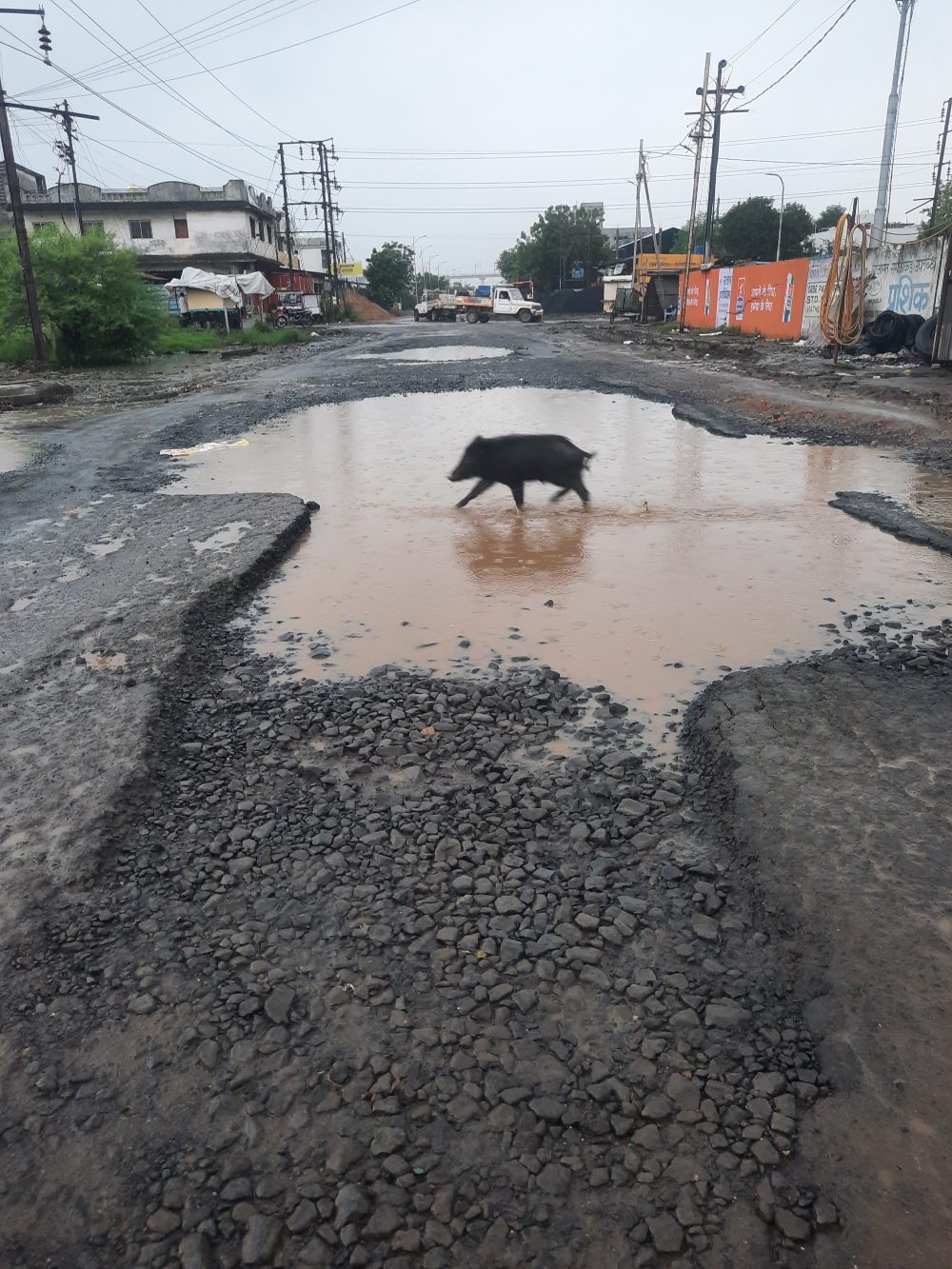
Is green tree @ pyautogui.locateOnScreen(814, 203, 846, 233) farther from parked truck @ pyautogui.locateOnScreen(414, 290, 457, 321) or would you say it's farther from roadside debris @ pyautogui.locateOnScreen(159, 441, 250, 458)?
roadside debris @ pyautogui.locateOnScreen(159, 441, 250, 458)

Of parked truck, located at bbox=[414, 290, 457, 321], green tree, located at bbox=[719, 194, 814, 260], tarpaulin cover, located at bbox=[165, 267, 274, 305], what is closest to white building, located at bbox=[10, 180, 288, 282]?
tarpaulin cover, located at bbox=[165, 267, 274, 305]

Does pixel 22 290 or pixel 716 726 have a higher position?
pixel 22 290

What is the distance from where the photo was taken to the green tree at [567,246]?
7638 centimetres

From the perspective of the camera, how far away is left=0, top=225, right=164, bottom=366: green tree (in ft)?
73.3

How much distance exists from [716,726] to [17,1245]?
2780 mm

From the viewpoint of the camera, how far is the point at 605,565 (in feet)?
19.2

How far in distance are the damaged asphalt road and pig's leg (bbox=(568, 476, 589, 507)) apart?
351 centimetres

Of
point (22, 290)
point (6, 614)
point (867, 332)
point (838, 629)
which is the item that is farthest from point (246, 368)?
point (838, 629)

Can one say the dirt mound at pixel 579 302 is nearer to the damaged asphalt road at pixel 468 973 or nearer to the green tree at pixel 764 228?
the green tree at pixel 764 228

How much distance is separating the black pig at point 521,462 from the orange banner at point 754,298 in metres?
20.5

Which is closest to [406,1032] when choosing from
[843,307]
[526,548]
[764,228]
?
[526,548]

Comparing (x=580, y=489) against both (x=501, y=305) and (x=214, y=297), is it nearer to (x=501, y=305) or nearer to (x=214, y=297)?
(x=214, y=297)

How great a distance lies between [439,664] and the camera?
4270mm

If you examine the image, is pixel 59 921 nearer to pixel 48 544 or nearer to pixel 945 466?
pixel 48 544
